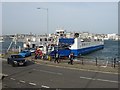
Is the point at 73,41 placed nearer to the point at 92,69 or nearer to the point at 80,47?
the point at 80,47

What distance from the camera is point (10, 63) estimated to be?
27.9 meters

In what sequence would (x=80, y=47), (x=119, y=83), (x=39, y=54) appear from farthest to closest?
1. (x=80, y=47)
2. (x=39, y=54)
3. (x=119, y=83)

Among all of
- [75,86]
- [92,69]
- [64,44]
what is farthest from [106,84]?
[64,44]

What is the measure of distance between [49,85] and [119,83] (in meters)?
4.99

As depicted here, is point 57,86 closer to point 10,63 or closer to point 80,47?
point 10,63

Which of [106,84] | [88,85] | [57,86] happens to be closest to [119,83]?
[106,84]

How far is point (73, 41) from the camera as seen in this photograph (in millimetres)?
57812

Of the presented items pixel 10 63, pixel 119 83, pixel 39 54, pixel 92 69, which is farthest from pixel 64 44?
pixel 119 83

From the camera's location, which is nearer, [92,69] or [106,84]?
[106,84]

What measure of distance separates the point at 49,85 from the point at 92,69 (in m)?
8.97

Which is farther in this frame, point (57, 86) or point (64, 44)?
point (64, 44)

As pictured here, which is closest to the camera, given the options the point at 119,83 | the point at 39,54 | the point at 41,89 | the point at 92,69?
the point at 41,89

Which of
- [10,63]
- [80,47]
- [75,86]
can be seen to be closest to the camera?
[75,86]

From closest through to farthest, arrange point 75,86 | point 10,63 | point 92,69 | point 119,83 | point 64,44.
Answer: point 75,86, point 119,83, point 92,69, point 10,63, point 64,44
